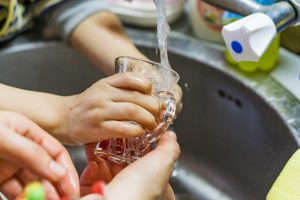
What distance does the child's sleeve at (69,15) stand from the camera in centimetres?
75

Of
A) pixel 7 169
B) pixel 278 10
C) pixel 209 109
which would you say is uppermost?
pixel 278 10

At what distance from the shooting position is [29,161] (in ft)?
1.48

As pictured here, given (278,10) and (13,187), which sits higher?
(278,10)

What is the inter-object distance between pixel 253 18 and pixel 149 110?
0.14m

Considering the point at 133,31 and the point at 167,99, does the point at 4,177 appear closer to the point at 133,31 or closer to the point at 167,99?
the point at 167,99

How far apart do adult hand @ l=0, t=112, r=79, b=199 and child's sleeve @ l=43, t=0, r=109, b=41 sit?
281 millimetres

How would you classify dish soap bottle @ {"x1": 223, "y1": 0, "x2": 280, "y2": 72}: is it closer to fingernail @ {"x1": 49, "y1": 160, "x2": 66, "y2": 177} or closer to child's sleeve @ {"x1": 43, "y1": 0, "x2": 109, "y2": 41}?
child's sleeve @ {"x1": 43, "y1": 0, "x2": 109, "y2": 41}

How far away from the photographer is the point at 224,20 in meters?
0.72

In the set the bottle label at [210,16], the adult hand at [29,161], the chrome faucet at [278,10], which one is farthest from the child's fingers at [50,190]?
the bottle label at [210,16]

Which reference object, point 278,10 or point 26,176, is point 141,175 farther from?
point 278,10

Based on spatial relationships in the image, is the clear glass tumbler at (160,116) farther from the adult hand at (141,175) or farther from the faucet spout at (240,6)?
the faucet spout at (240,6)

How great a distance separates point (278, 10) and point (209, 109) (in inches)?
9.6

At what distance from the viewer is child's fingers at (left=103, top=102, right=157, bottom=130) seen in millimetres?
506

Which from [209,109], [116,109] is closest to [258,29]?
[116,109]
